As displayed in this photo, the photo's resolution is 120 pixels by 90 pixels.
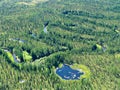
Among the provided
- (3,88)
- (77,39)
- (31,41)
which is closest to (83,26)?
(77,39)

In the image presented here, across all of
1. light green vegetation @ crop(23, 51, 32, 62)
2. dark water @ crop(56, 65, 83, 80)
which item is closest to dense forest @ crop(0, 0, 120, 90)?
light green vegetation @ crop(23, 51, 32, 62)

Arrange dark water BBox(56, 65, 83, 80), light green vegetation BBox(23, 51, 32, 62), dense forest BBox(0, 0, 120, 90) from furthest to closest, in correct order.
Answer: light green vegetation BBox(23, 51, 32, 62), dark water BBox(56, 65, 83, 80), dense forest BBox(0, 0, 120, 90)

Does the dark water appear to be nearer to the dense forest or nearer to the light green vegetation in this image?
the dense forest

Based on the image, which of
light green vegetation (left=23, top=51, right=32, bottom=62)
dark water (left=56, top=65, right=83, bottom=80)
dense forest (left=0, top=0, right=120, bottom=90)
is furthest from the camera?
light green vegetation (left=23, top=51, right=32, bottom=62)

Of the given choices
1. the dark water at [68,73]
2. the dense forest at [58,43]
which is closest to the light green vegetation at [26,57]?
the dense forest at [58,43]

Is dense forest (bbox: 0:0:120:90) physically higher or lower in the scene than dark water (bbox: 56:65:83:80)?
higher
